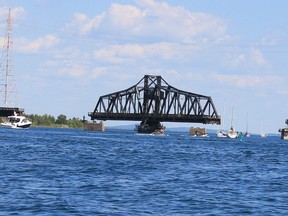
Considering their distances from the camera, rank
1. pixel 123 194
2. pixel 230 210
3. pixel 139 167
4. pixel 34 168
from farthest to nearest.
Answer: pixel 139 167, pixel 34 168, pixel 123 194, pixel 230 210

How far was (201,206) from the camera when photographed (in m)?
48.2

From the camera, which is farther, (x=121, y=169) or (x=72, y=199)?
(x=121, y=169)

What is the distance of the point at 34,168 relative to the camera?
70.7 m

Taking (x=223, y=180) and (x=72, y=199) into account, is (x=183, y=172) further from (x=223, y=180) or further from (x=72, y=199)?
(x=72, y=199)

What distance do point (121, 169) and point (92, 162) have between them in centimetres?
956

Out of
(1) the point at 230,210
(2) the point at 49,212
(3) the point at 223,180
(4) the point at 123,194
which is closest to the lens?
(2) the point at 49,212

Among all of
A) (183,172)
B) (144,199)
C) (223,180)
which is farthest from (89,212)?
(183,172)

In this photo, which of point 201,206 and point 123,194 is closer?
point 201,206

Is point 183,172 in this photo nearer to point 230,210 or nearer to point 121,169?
point 121,169

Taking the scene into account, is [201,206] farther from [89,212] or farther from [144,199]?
[89,212]

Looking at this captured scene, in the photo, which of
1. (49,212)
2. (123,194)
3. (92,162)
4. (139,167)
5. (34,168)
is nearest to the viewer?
(49,212)

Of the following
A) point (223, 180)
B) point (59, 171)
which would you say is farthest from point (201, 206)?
point (59, 171)

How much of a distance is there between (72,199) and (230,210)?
9379 millimetres

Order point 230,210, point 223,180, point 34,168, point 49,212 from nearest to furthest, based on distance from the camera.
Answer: point 49,212 < point 230,210 < point 223,180 < point 34,168
